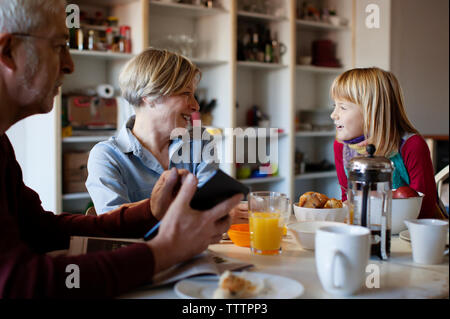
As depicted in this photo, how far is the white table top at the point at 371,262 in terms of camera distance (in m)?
0.90

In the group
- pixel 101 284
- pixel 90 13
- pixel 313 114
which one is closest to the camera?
pixel 101 284

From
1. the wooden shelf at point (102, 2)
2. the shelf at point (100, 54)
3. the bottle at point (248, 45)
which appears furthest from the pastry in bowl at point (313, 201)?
the bottle at point (248, 45)

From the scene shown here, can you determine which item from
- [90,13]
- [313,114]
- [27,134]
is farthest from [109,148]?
[313,114]

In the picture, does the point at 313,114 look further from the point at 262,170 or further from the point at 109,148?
the point at 109,148

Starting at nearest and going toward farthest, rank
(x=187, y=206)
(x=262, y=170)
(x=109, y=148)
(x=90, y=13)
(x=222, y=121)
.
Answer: (x=187, y=206) → (x=109, y=148) → (x=90, y=13) → (x=222, y=121) → (x=262, y=170)

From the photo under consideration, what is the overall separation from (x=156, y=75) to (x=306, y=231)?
103cm

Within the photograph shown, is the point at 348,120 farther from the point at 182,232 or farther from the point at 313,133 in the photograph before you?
the point at 313,133

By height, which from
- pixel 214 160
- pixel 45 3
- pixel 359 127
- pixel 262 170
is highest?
pixel 45 3

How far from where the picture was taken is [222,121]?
385 cm

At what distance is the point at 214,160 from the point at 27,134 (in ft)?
5.40

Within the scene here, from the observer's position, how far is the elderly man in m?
0.85

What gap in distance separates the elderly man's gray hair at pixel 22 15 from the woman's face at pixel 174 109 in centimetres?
95

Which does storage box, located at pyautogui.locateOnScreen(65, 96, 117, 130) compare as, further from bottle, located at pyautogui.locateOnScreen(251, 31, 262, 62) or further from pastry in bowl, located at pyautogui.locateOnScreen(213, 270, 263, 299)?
pastry in bowl, located at pyautogui.locateOnScreen(213, 270, 263, 299)

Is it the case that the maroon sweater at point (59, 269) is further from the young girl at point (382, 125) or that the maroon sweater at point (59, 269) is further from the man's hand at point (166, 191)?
the young girl at point (382, 125)
